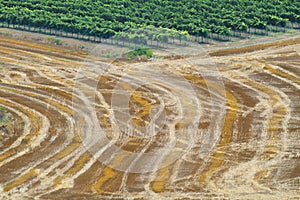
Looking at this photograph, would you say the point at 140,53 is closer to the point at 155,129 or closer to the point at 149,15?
the point at 149,15

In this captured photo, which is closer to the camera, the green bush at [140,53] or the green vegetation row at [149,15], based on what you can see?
the green bush at [140,53]

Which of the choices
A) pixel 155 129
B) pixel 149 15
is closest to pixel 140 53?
pixel 149 15

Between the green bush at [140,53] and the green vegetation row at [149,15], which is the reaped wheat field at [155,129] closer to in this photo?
the green bush at [140,53]

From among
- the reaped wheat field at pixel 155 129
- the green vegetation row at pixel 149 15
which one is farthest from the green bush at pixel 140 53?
the green vegetation row at pixel 149 15

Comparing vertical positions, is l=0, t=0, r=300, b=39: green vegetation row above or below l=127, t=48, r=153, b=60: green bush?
above

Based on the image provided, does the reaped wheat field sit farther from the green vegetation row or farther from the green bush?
the green vegetation row

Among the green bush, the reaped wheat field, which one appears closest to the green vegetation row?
the green bush

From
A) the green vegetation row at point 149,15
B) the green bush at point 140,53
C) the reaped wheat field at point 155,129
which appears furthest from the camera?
the green vegetation row at point 149,15

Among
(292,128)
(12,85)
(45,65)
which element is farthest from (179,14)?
(292,128)

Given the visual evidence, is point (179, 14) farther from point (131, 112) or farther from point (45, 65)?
point (131, 112)
